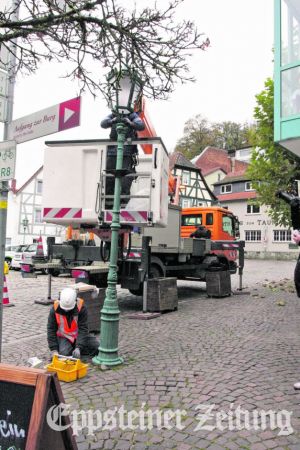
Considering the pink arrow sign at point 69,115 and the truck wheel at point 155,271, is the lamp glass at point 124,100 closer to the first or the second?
the pink arrow sign at point 69,115

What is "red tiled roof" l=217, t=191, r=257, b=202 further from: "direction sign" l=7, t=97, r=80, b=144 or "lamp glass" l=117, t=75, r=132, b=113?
"direction sign" l=7, t=97, r=80, b=144

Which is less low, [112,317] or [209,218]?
[209,218]

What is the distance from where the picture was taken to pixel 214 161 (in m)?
55.6

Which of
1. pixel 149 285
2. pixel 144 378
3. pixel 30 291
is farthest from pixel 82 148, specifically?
pixel 30 291

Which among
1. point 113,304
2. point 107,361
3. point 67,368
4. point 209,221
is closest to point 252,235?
point 209,221

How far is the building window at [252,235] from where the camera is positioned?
42.1 metres

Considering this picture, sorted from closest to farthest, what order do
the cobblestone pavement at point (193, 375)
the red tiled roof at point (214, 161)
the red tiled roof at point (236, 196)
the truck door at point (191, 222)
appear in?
the cobblestone pavement at point (193, 375) < the truck door at point (191, 222) < the red tiled roof at point (236, 196) < the red tiled roof at point (214, 161)

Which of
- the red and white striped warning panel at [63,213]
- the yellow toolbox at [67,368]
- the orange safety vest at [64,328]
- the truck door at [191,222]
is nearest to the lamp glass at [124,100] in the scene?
the orange safety vest at [64,328]

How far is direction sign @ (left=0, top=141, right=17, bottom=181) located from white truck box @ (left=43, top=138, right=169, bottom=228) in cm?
271

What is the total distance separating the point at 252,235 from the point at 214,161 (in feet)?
52.4

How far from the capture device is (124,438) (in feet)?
10.5

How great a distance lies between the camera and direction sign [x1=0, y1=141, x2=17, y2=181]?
12.2 feet

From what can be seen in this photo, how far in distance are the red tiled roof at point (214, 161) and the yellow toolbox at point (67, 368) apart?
161 feet

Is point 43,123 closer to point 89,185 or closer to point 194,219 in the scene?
point 89,185
